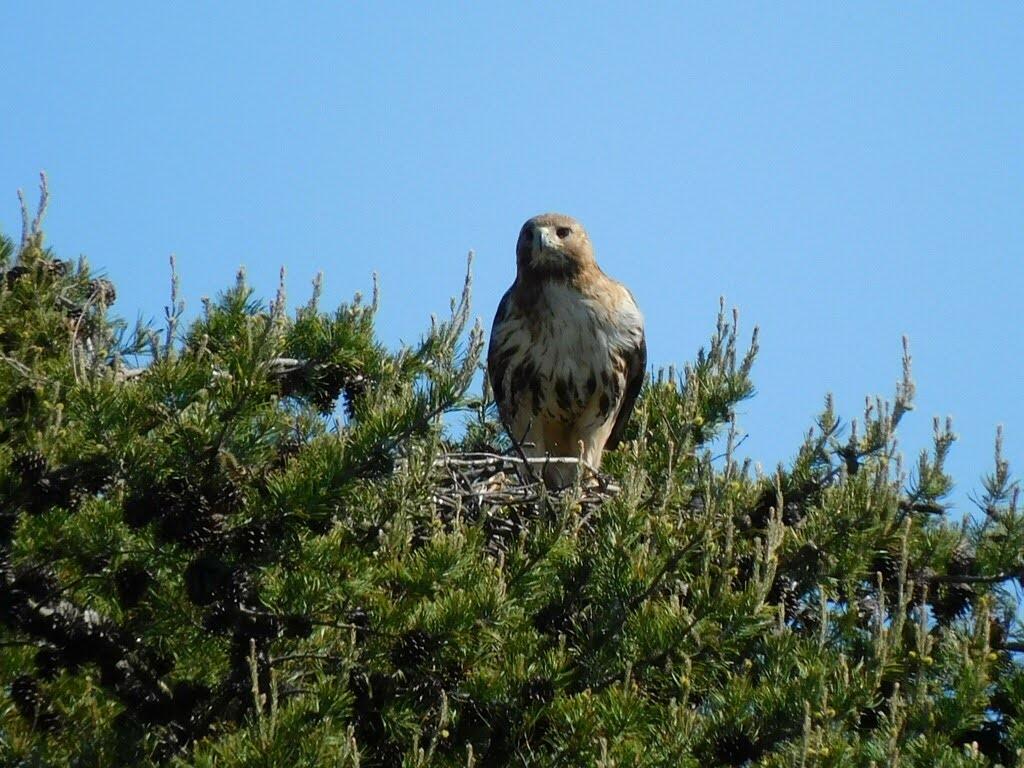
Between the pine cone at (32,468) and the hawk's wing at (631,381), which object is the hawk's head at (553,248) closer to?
the hawk's wing at (631,381)

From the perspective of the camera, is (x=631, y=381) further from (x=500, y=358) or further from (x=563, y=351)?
(x=500, y=358)

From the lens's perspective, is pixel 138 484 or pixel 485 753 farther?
pixel 485 753

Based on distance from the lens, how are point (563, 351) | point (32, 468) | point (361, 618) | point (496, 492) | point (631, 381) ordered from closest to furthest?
point (32, 468) → point (361, 618) → point (496, 492) → point (563, 351) → point (631, 381)

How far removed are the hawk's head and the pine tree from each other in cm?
264

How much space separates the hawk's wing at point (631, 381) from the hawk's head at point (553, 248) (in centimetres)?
45

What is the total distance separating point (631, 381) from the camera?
24.3 ft

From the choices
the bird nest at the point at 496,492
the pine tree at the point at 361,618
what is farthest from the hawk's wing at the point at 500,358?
the pine tree at the point at 361,618

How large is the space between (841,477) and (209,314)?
2.37 metres

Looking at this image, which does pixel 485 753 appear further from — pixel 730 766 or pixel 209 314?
pixel 209 314

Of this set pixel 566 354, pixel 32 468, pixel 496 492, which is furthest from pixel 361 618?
pixel 566 354

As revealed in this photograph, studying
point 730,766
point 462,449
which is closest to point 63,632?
point 730,766

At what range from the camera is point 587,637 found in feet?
14.1

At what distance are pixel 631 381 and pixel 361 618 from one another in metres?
3.32

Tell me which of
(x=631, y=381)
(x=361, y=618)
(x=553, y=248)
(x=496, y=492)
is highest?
(x=553, y=248)
